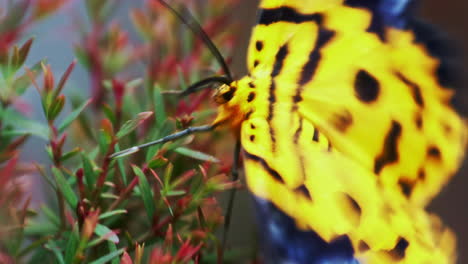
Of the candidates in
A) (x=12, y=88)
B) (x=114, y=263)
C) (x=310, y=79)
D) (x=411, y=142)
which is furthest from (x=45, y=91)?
(x=411, y=142)

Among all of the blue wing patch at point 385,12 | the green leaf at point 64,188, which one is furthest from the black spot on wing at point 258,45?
the green leaf at point 64,188

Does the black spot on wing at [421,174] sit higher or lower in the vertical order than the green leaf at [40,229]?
lower

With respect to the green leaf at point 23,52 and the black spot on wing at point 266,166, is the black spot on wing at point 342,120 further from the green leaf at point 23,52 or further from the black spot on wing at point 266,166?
the green leaf at point 23,52

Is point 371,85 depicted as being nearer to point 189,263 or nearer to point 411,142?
point 411,142

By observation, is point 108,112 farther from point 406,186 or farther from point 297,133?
point 406,186

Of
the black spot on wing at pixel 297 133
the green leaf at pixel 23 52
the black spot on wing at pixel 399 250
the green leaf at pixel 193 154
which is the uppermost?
the green leaf at pixel 23 52

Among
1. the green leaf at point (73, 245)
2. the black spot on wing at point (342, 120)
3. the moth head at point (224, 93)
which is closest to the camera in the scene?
the green leaf at point (73, 245)

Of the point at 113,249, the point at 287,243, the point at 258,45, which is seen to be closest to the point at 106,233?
the point at 113,249
